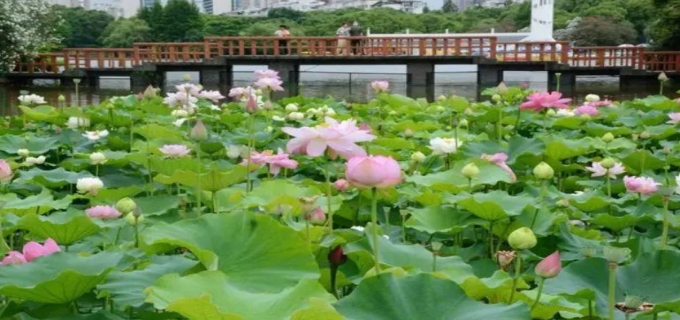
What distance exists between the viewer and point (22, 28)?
16.0 meters

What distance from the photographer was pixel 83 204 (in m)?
2.04

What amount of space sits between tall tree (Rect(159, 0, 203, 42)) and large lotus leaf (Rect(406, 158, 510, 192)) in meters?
33.2

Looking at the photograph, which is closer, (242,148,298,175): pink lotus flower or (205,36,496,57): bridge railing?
(242,148,298,175): pink lotus flower

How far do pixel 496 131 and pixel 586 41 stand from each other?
79.1 ft

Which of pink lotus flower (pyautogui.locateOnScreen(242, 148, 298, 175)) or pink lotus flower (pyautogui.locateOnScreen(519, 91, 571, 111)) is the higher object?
pink lotus flower (pyautogui.locateOnScreen(519, 91, 571, 111))

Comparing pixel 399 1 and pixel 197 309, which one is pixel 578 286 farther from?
pixel 399 1

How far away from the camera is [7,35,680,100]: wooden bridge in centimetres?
1548

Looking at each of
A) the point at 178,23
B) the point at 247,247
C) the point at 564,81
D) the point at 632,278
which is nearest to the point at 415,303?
the point at 247,247

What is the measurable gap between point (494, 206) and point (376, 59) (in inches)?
577

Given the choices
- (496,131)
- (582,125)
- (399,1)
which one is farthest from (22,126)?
(399,1)

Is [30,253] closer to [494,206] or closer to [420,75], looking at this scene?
[494,206]

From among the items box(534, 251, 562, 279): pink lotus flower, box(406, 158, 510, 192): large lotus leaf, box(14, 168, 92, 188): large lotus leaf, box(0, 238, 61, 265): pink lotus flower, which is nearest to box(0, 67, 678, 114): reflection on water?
box(14, 168, 92, 188): large lotus leaf

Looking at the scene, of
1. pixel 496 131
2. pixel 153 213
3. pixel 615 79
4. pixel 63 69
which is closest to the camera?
pixel 153 213

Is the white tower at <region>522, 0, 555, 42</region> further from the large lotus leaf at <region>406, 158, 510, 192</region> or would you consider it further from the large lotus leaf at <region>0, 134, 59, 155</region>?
the large lotus leaf at <region>406, 158, 510, 192</region>
